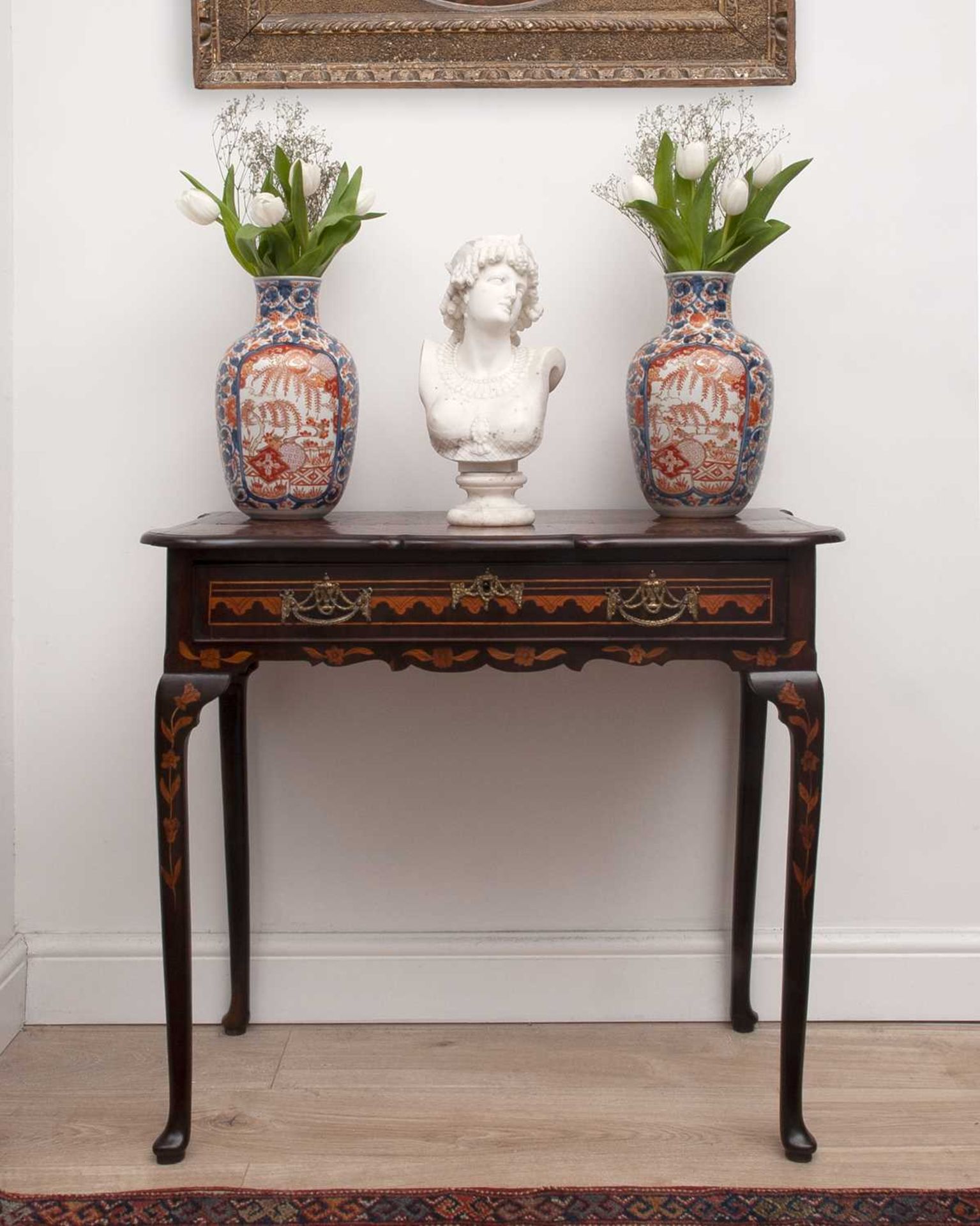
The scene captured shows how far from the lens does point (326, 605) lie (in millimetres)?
1973

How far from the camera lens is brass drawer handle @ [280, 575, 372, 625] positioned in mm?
1968

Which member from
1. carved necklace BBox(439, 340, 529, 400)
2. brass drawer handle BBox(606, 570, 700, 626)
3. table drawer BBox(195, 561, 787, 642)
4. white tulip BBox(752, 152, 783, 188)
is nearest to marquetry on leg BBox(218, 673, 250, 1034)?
table drawer BBox(195, 561, 787, 642)

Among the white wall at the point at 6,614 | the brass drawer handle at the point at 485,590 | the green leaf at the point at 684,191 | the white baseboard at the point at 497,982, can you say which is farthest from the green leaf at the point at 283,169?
the white baseboard at the point at 497,982

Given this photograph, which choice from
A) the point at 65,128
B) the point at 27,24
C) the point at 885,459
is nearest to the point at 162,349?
the point at 65,128

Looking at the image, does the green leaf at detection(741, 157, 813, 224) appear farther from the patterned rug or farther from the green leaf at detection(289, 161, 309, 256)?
the patterned rug

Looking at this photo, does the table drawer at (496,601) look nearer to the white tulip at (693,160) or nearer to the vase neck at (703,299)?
the vase neck at (703,299)

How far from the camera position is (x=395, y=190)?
98.7 inches

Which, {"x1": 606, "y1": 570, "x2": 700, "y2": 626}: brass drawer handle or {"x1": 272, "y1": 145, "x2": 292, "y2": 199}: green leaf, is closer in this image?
{"x1": 606, "y1": 570, "x2": 700, "y2": 626}: brass drawer handle

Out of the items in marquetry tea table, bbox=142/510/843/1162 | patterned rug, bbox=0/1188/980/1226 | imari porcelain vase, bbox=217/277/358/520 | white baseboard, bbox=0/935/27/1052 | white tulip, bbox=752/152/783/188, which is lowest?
patterned rug, bbox=0/1188/980/1226

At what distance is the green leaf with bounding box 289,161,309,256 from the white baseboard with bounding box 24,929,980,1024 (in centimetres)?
138

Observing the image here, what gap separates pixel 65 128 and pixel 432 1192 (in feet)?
6.74

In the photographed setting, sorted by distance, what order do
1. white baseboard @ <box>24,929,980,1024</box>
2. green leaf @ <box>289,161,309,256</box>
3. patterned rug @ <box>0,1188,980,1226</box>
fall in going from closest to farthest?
1. patterned rug @ <box>0,1188,980,1226</box>
2. green leaf @ <box>289,161,309,256</box>
3. white baseboard @ <box>24,929,980,1024</box>

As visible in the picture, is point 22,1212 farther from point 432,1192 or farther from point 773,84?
point 773,84

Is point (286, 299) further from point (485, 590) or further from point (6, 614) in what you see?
point (6, 614)
